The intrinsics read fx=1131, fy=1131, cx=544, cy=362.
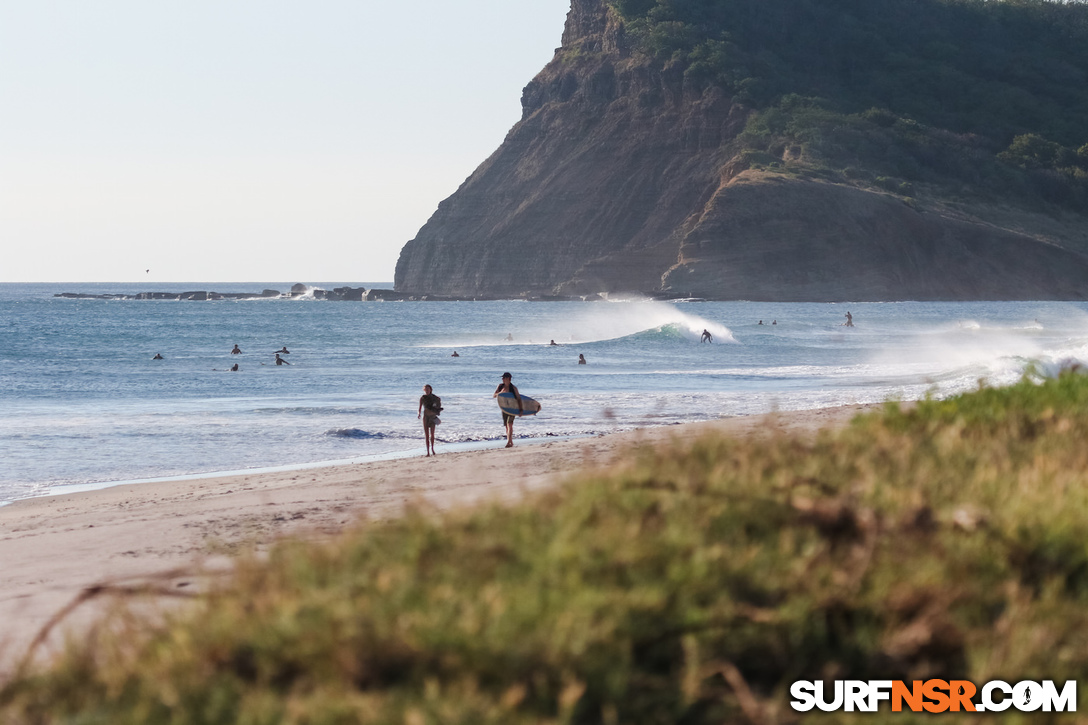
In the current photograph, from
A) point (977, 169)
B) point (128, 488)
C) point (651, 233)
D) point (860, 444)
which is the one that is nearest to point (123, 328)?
point (651, 233)

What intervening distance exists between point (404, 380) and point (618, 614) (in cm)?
3491

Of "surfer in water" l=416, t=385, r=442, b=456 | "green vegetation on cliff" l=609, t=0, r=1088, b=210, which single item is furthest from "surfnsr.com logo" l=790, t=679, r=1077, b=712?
"green vegetation on cliff" l=609, t=0, r=1088, b=210

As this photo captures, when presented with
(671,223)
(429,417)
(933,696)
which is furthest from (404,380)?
(671,223)

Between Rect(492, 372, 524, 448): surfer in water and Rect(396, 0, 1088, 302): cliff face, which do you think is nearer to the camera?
Rect(492, 372, 524, 448): surfer in water

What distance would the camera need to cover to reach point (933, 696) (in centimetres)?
263

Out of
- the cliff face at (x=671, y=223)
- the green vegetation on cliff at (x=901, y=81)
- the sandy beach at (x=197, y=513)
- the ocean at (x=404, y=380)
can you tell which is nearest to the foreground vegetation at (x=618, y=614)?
the sandy beach at (x=197, y=513)

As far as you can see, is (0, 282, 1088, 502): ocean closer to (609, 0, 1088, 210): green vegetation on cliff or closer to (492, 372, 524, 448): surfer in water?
(492, 372, 524, 448): surfer in water

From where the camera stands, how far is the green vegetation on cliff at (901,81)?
14675 cm

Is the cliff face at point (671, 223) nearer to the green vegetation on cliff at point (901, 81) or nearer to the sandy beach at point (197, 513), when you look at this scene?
the green vegetation on cliff at point (901, 81)

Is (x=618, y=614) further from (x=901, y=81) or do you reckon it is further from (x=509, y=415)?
(x=901, y=81)

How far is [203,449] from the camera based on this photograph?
63.6ft

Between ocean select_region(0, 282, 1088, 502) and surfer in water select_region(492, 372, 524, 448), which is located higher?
surfer in water select_region(492, 372, 524, 448)

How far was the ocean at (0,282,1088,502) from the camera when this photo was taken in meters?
19.6

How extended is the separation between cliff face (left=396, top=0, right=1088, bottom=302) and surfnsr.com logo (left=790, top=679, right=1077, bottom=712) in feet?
425
